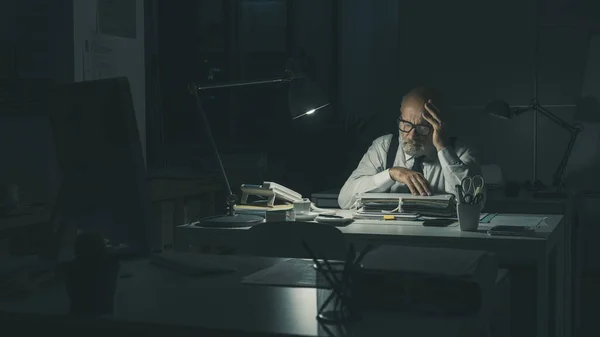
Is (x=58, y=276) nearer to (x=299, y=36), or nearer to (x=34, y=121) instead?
(x=34, y=121)

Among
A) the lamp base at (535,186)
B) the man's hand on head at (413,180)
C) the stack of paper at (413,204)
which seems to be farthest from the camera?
the lamp base at (535,186)

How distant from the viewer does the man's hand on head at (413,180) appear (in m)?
3.38

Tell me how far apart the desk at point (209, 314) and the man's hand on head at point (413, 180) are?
164cm

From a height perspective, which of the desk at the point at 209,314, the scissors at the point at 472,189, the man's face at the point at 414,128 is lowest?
the desk at the point at 209,314

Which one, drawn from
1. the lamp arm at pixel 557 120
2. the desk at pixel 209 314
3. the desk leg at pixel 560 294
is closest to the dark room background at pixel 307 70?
the lamp arm at pixel 557 120

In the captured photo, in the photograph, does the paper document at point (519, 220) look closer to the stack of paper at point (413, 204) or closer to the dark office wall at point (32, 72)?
the stack of paper at point (413, 204)

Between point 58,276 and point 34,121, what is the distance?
2.08 m

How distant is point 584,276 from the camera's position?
4945 mm

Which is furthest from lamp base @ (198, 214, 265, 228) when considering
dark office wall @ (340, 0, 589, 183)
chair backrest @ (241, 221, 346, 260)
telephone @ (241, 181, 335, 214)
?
dark office wall @ (340, 0, 589, 183)

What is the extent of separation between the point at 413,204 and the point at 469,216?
1.44 ft

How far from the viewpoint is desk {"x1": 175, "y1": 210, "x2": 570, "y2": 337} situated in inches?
104

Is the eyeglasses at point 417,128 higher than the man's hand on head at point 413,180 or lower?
higher

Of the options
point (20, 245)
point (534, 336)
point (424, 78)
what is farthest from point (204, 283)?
point (424, 78)

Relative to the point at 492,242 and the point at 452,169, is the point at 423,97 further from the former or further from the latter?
the point at 492,242
